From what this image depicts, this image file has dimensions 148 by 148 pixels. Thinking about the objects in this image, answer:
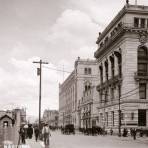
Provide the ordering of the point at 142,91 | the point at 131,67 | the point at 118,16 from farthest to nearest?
1. the point at 118,16
2. the point at 142,91
3. the point at 131,67

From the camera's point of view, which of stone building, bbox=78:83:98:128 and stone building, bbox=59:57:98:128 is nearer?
stone building, bbox=78:83:98:128

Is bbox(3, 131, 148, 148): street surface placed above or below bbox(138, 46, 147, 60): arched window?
below

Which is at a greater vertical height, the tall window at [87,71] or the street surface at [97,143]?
the tall window at [87,71]

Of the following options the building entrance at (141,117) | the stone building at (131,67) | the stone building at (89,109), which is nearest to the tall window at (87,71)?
the stone building at (89,109)

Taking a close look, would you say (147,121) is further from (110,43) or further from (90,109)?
(90,109)

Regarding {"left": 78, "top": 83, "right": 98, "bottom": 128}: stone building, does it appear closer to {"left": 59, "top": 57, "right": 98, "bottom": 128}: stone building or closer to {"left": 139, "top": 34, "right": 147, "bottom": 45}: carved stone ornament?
{"left": 59, "top": 57, "right": 98, "bottom": 128}: stone building

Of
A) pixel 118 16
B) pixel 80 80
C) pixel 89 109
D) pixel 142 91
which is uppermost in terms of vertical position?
pixel 118 16

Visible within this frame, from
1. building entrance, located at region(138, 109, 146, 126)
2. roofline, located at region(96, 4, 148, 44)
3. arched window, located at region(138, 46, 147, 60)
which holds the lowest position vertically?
building entrance, located at region(138, 109, 146, 126)

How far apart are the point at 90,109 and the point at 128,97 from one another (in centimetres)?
3683

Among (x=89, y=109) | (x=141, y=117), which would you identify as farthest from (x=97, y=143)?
(x=89, y=109)

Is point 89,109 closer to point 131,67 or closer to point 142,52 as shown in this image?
point 142,52

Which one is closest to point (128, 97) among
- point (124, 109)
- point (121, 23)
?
point (124, 109)

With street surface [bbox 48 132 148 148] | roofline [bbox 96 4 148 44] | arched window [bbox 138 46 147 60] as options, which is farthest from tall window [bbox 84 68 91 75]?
street surface [bbox 48 132 148 148]

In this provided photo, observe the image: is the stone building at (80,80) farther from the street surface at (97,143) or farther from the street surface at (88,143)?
the street surface at (88,143)
